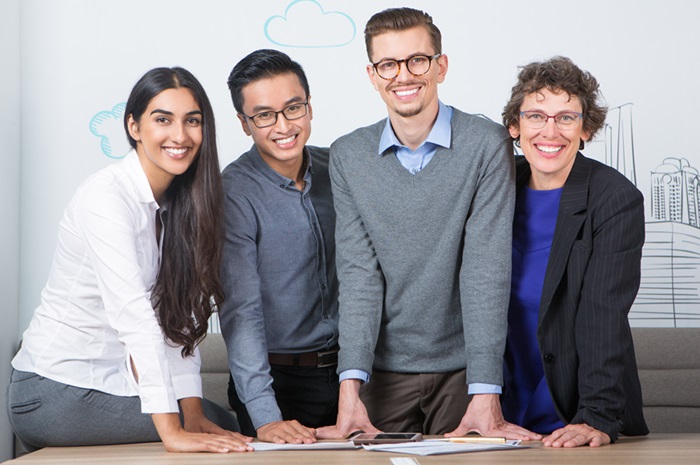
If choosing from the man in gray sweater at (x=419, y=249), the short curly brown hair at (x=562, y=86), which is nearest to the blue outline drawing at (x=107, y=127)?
the man in gray sweater at (x=419, y=249)

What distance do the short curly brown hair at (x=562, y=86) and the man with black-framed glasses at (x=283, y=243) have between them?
65 cm

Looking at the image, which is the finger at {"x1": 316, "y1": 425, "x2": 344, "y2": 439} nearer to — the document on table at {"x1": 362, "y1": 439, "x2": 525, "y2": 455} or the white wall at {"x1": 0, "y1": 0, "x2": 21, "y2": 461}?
the document on table at {"x1": 362, "y1": 439, "x2": 525, "y2": 455}

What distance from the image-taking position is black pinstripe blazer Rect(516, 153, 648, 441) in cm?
209

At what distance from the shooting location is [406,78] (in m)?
2.37

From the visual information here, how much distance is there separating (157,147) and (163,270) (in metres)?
0.34

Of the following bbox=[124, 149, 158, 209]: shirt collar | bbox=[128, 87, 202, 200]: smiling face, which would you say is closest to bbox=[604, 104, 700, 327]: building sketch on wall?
bbox=[128, 87, 202, 200]: smiling face

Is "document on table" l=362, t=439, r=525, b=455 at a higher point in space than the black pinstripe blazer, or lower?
lower

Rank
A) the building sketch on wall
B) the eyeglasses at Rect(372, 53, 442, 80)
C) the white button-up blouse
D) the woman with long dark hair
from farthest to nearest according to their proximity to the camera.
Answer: the building sketch on wall < the eyeglasses at Rect(372, 53, 442, 80) < the woman with long dark hair < the white button-up blouse

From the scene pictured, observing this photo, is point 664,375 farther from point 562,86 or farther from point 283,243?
point 283,243

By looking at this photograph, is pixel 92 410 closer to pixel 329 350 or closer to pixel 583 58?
pixel 329 350

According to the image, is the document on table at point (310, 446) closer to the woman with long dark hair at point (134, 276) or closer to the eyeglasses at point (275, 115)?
the woman with long dark hair at point (134, 276)

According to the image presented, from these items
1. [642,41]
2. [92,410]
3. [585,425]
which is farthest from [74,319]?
[642,41]

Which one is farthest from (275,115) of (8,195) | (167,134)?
(8,195)

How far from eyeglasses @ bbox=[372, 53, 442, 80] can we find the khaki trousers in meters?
0.88
